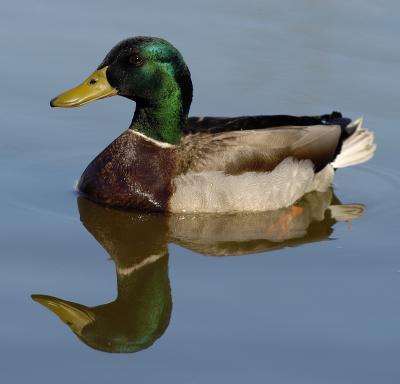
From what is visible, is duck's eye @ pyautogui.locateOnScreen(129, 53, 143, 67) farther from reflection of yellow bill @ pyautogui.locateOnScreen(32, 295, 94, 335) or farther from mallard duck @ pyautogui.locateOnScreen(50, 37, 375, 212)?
reflection of yellow bill @ pyautogui.locateOnScreen(32, 295, 94, 335)

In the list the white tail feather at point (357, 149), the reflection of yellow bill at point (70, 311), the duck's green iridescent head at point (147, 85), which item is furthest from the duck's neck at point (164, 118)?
the reflection of yellow bill at point (70, 311)

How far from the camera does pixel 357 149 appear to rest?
11.1m

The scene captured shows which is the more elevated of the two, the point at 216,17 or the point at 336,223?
the point at 216,17

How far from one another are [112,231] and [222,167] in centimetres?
106

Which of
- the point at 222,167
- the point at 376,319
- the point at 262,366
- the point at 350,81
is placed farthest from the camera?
the point at 350,81

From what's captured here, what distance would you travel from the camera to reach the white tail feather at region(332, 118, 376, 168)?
11.1 m

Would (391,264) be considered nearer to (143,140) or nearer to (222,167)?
(222,167)

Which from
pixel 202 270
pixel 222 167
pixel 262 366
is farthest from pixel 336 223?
pixel 262 366

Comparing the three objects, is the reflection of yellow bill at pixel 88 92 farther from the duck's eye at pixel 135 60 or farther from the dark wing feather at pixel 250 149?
the dark wing feather at pixel 250 149

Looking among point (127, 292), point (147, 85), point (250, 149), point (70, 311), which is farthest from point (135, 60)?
point (70, 311)

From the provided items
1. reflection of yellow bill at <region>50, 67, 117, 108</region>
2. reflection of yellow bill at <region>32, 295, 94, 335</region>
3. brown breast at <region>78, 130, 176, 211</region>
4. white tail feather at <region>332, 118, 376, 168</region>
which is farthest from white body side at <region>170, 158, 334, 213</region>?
reflection of yellow bill at <region>32, 295, 94, 335</region>

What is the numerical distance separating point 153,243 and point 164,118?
1322 mm

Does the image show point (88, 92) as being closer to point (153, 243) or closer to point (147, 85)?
point (147, 85)

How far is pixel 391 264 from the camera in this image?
921cm
